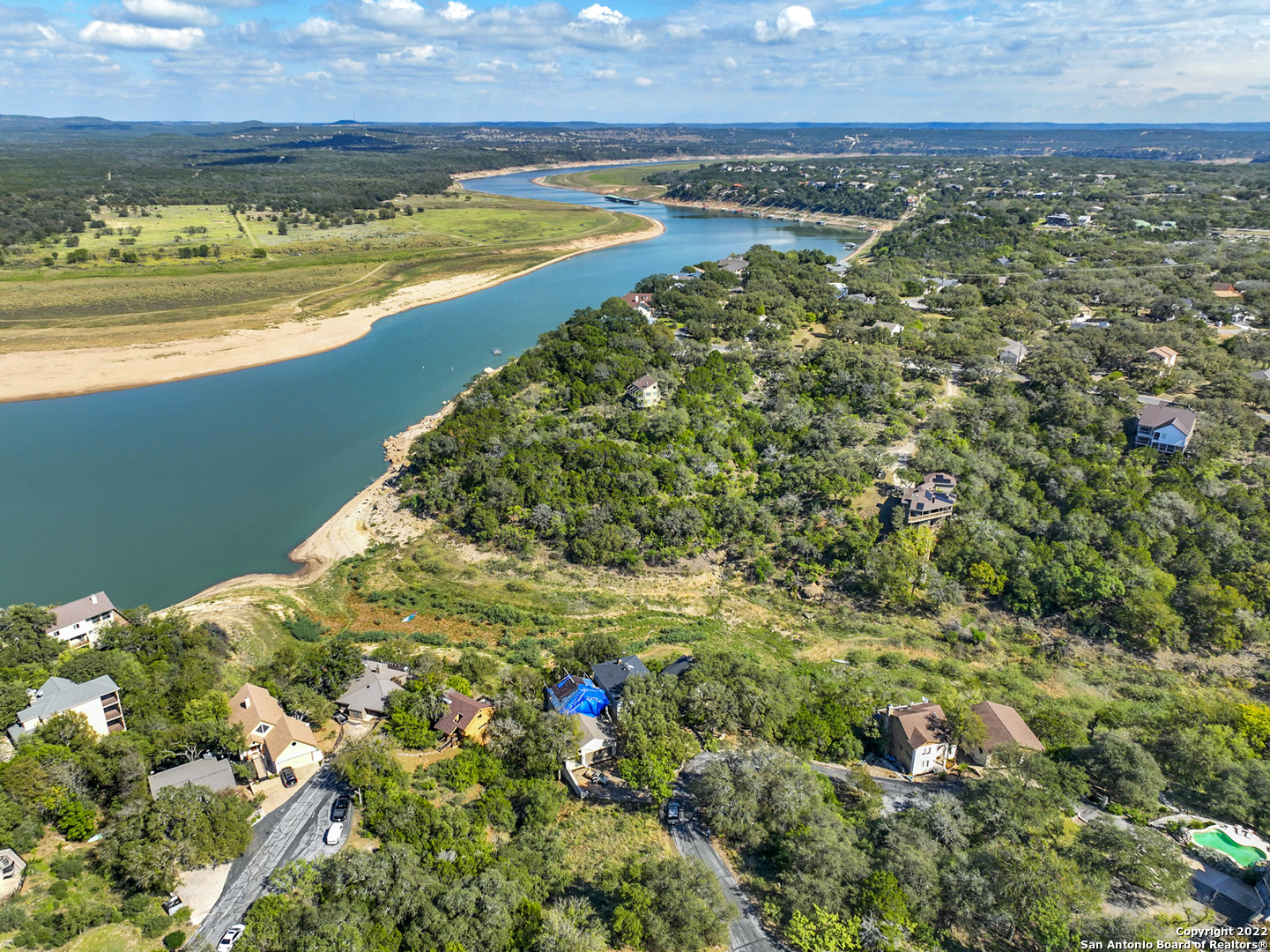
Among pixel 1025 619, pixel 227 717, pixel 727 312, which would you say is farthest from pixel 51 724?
pixel 727 312

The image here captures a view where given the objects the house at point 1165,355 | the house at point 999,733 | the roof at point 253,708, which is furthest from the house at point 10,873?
the house at point 1165,355

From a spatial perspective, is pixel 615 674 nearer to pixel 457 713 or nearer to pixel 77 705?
pixel 457 713

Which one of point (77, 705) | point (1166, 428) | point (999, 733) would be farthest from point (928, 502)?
point (77, 705)

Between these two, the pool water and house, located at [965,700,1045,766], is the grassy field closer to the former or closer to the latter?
house, located at [965,700,1045,766]

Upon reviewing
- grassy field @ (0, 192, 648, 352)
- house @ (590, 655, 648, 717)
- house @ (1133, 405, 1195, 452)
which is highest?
grassy field @ (0, 192, 648, 352)

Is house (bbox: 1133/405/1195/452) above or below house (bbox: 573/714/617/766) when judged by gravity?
above

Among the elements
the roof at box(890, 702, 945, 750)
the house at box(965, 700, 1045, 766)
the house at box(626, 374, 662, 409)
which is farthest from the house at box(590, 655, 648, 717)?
the house at box(626, 374, 662, 409)

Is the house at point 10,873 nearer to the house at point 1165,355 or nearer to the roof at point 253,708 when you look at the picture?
the roof at point 253,708

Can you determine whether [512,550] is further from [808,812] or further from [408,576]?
[808,812]
